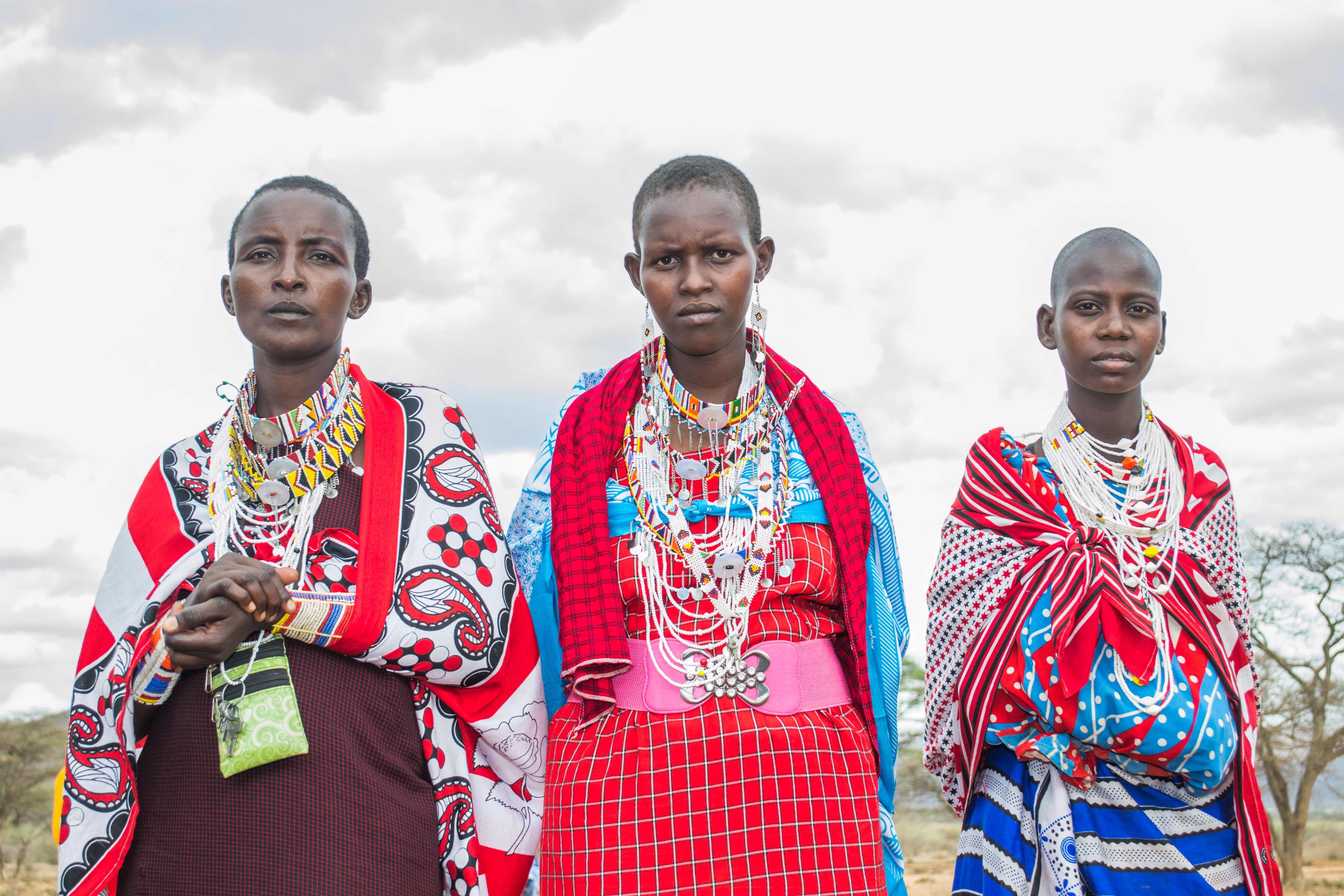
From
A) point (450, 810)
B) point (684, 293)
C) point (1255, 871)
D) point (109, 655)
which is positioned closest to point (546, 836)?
point (450, 810)

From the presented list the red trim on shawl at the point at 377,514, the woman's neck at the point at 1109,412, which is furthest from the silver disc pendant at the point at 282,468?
Result: the woman's neck at the point at 1109,412

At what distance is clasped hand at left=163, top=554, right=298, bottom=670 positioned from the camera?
9.28 ft

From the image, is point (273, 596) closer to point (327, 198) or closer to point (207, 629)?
point (207, 629)

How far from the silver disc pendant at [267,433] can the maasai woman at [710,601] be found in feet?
2.69

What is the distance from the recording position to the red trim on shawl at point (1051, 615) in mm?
3529

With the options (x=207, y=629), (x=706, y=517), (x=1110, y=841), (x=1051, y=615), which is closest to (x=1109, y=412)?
(x=1051, y=615)

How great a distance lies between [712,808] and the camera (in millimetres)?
2992

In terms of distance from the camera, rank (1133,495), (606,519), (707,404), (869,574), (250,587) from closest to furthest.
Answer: (250,587) < (606,519) < (869,574) < (707,404) < (1133,495)

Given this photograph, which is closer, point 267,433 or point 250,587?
point 250,587

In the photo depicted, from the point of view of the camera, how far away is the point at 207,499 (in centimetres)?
331

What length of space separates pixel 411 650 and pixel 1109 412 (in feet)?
8.18

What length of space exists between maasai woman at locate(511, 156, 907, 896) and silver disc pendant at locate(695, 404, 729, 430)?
0.07ft

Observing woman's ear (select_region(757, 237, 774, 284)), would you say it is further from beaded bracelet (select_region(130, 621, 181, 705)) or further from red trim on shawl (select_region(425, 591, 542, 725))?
beaded bracelet (select_region(130, 621, 181, 705))

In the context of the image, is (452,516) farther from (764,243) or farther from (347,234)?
(764,243)
